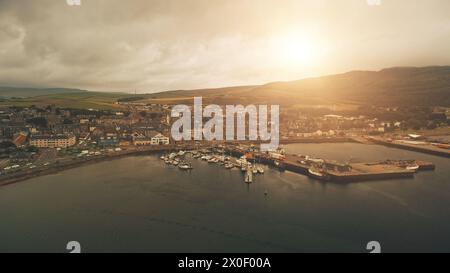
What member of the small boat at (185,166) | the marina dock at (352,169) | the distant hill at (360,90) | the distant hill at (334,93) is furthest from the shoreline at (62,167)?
the distant hill at (360,90)

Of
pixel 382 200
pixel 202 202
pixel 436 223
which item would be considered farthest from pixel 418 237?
pixel 202 202

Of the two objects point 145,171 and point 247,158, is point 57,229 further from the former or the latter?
point 247,158

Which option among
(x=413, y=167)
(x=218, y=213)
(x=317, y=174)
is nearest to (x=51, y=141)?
(x=218, y=213)

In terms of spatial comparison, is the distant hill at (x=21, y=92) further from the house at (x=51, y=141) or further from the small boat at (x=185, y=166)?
the small boat at (x=185, y=166)

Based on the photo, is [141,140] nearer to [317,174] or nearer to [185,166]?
[185,166]

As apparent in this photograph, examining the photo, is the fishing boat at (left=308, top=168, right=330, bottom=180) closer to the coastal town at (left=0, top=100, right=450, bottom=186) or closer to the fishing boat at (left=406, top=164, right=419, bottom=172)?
the coastal town at (left=0, top=100, right=450, bottom=186)

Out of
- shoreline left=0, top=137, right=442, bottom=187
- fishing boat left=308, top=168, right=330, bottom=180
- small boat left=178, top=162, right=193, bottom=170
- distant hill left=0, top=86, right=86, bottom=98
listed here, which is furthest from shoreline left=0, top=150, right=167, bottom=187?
distant hill left=0, top=86, right=86, bottom=98
